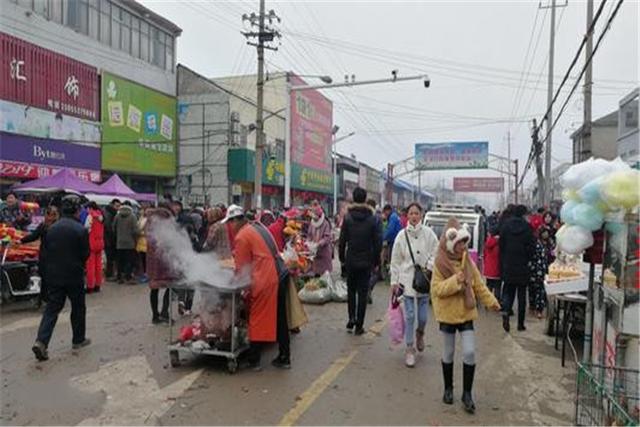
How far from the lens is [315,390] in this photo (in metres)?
5.41

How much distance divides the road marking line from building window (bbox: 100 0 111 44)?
25.1 meters

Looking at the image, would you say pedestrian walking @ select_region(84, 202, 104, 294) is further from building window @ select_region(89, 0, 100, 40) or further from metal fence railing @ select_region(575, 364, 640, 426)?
building window @ select_region(89, 0, 100, 40)

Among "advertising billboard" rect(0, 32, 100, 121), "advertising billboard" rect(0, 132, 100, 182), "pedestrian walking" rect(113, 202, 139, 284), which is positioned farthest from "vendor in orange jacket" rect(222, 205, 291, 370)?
"advertising billboard" rect(0, 32, 100, 121)

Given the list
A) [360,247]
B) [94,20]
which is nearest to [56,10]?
[94,20]

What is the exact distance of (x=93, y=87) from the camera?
25.5 meters

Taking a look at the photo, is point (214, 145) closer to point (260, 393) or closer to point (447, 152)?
point (447, 152)

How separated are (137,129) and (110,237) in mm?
16891

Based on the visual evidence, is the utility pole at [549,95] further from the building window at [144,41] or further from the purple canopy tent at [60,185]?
the building window at [144,41]

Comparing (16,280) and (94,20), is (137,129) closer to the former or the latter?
(94,20)

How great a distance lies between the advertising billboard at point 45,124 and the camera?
20672 millimetres

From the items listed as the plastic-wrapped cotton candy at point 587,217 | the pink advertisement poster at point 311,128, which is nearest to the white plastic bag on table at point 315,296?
the plastic-wrapped cotton candy at point 587,217

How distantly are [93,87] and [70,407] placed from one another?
76.7 feet

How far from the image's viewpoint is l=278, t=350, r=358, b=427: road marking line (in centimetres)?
471

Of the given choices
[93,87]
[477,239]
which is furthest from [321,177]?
[477,239]
